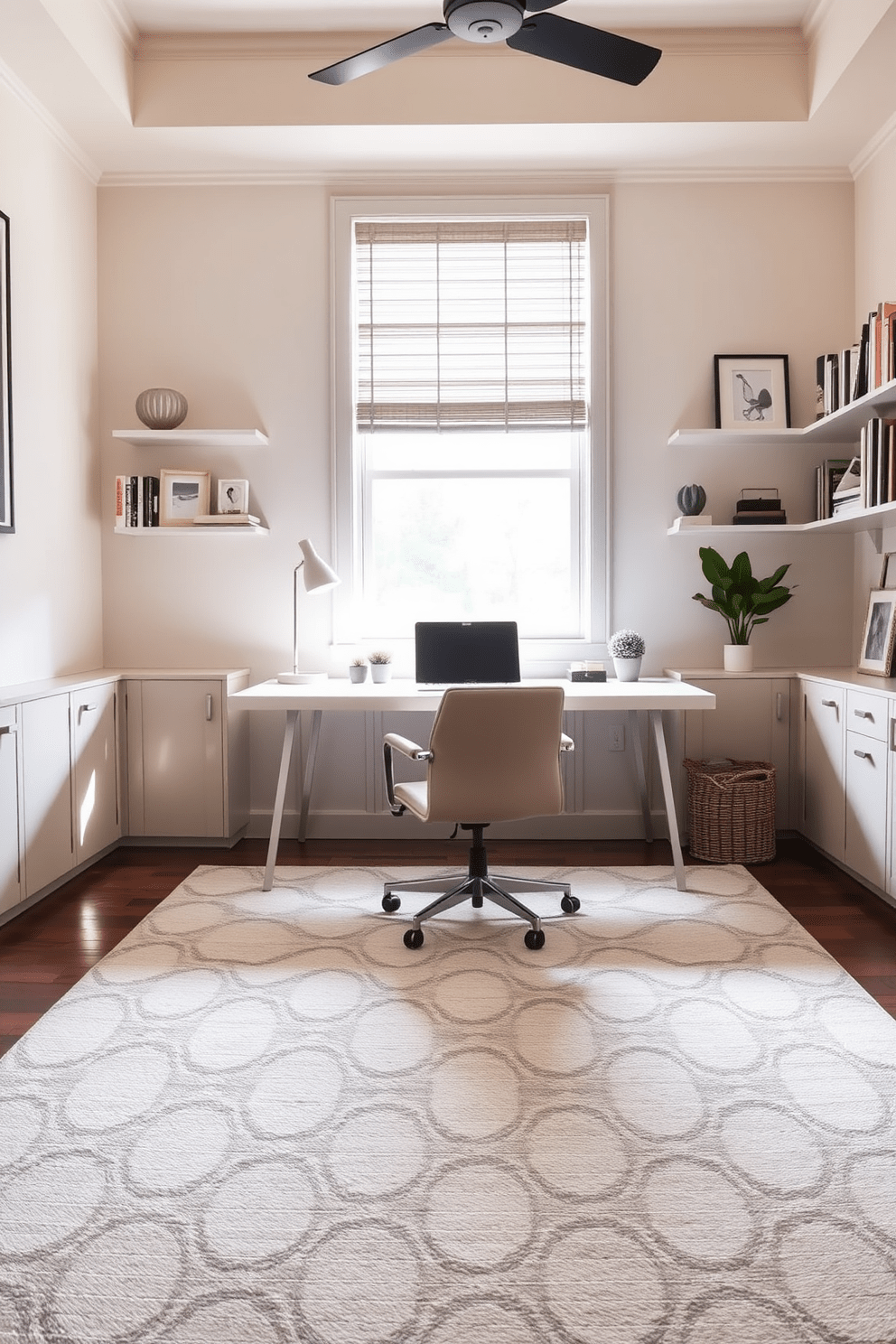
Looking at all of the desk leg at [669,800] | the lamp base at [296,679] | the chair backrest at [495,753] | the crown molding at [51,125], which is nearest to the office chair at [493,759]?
the chair backrest at [495,753]

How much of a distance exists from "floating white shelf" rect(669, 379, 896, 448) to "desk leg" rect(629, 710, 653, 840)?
1.26 m

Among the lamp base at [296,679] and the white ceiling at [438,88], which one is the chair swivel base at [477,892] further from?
the white ceiling at [438,88]

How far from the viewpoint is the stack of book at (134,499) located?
4023 millimetres

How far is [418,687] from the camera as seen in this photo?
12.0 ft

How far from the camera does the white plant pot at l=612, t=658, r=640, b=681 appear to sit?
3852 millimetres

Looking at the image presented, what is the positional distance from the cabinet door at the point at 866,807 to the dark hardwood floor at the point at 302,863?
0.13 metres

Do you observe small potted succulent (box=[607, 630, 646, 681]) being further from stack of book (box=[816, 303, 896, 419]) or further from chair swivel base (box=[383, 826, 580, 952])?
stack of book (box=[816, 303, 896, 419])

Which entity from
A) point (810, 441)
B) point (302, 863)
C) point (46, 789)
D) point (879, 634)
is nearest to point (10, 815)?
point (46, 789)

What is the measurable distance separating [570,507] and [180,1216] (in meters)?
3.40

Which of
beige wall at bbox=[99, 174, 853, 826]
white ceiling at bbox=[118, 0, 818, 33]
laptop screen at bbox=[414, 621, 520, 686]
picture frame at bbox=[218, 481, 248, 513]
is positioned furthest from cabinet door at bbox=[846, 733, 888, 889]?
white ceiling at bbox=[118, 0, 818, 33]

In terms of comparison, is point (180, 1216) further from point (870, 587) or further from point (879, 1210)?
point (870, 587)

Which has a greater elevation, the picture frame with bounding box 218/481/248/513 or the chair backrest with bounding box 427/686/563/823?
the picture frame with bounding box 218/481/248/513

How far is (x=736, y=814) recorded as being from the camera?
12.1ft

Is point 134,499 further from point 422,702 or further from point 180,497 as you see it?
point 422,702
